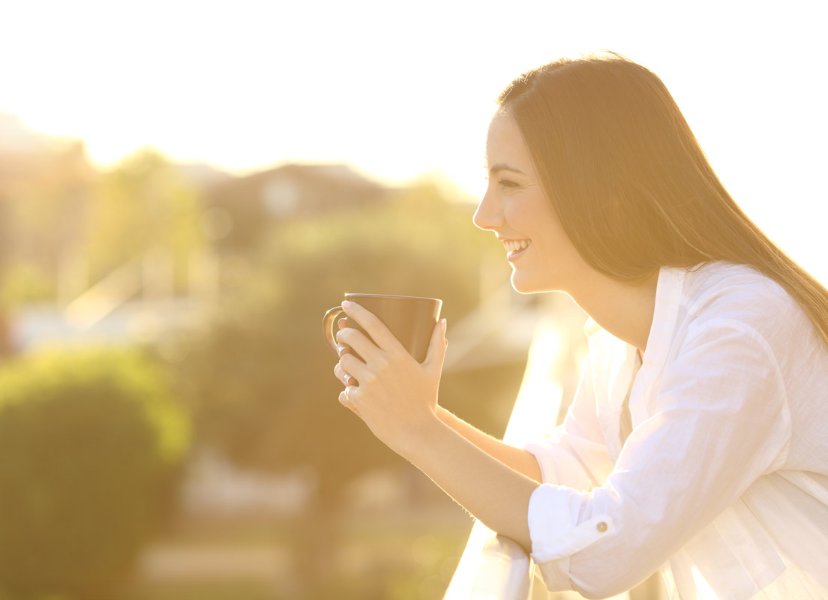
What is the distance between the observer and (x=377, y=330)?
1518 millimetres

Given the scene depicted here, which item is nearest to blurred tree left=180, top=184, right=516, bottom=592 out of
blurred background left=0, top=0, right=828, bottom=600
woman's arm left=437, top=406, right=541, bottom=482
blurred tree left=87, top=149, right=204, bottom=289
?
blurred background left=0, top=0, right=828, bottom=600

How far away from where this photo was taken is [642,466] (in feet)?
4.66

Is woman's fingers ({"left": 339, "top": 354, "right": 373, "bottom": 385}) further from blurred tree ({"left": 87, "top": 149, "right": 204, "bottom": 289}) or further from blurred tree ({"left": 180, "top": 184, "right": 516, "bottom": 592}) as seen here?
blurred tree ({"left": 87, "top": 149, "right": 204, "bottom": 289})

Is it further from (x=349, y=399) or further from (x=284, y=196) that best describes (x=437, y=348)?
(x=284, y=196)

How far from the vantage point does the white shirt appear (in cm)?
141

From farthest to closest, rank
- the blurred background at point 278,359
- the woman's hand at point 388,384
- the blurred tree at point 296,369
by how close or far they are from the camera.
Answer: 1. the blurred tree at point 296,369
2. the blurred background at point 278,359
3. the woman's hand at point 388,384

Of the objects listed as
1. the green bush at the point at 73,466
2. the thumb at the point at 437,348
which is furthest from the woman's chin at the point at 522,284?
the green bush at the point at 73,466

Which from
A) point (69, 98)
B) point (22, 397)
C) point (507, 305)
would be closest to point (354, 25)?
point (69, 98)

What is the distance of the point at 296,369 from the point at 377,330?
19989 millimetres

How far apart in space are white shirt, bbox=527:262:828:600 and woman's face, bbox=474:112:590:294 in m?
0.15

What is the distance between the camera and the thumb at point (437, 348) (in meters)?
1.57

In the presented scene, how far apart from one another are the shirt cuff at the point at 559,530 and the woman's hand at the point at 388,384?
173mm

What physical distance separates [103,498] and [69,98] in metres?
35.7

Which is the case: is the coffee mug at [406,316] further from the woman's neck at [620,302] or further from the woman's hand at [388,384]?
the woman's neck at [620,302]
